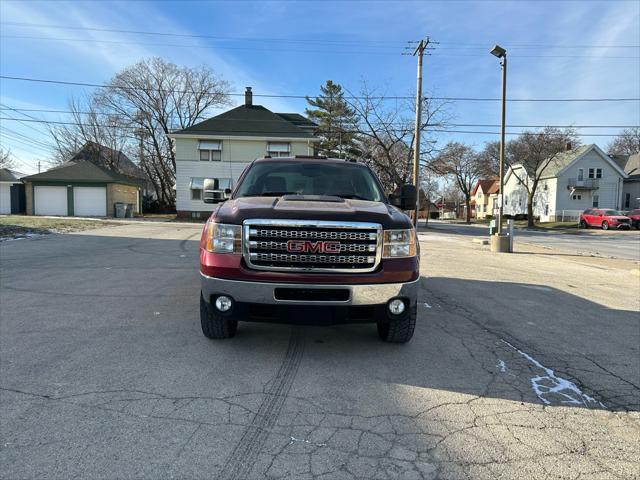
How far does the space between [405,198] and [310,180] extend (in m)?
1.22

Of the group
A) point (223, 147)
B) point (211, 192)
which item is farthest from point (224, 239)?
point (223, 147)

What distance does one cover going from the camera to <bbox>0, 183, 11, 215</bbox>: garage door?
33125 millimetres

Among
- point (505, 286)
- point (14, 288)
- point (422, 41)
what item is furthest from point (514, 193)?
point (14, 288)

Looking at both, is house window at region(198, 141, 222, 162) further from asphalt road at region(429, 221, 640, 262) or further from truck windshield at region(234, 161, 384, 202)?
truck windshield at region(234, 161, 384, 202)

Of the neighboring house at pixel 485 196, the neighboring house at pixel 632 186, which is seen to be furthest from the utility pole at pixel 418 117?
the neighboring house at pixel 485 196

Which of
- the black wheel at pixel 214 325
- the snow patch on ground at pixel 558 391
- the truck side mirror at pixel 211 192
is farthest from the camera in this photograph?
the truck side mirror at pixel 211 192

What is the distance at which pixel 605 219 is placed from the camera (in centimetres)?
3603

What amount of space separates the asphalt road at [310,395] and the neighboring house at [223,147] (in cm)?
2719

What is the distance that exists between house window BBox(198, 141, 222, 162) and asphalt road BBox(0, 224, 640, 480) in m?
27.9

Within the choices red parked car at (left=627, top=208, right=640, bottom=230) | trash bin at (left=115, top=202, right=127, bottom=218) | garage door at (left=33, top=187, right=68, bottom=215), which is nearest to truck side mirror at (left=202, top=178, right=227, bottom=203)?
trash bin at (left=115, top=202, right=127, bottom=218)

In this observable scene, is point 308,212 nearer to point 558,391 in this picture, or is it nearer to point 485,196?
point 558,391

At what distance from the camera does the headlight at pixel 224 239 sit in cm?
378

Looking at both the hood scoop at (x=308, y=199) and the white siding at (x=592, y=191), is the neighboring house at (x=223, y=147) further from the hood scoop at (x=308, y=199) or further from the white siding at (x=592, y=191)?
the white siding at (x=592, y=191)

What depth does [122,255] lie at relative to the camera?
36.2 feet
